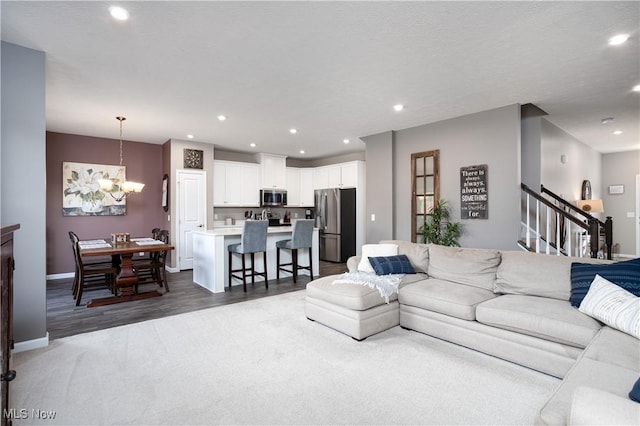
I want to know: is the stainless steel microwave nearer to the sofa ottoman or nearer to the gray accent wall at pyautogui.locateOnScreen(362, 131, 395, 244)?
the gray accent wall at pyautogui.locateOnScreen(362, 131, 395, 244)

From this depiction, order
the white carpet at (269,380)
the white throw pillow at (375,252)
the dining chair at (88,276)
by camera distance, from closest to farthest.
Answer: the white carpet at (269,380)
the white throw pillow at (375,252)
the dining chair at (88,276)

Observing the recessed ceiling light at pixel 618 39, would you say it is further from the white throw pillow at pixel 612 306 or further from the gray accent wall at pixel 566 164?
the gray accent wall at pixel 566 164

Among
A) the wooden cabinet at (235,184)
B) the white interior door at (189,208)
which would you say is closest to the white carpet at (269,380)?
the white interior door at (189,208)

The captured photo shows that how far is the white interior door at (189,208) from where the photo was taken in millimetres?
6547

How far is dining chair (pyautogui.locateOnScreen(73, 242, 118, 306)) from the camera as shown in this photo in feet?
13.9

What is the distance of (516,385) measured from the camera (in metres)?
2.23

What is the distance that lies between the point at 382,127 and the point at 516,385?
430 centimetres

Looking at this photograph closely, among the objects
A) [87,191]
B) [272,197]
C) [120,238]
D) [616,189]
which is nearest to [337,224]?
[272,197]

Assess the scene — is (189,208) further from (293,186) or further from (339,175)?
(339,175)

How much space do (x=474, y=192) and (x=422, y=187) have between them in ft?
3.00

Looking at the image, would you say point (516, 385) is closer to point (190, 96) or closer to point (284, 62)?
point (284, 62)

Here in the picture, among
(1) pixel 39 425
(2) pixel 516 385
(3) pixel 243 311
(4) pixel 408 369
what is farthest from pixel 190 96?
(2) pixel 516 385

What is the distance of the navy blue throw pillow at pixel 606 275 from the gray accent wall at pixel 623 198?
746 cm

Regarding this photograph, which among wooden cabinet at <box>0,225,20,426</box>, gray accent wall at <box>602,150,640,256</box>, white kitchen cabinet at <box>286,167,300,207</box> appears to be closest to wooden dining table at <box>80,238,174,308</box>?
wooden cabinet at <box>0,225,20,426</box>
